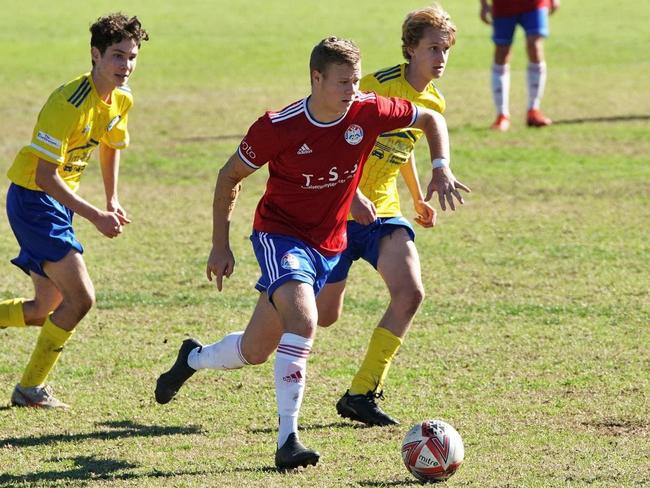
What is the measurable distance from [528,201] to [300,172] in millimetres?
7151

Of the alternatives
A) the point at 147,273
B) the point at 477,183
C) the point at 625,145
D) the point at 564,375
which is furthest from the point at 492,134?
the point at 564,375

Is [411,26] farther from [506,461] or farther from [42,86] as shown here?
[42,86]

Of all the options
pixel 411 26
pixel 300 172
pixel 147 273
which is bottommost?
pixel 147 273

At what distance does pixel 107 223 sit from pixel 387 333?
1.66m

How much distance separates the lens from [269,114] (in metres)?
6.58

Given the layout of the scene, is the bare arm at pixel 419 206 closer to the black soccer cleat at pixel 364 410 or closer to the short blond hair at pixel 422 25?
the short blond hair at pixel 422 25

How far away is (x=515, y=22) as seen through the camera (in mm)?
17359

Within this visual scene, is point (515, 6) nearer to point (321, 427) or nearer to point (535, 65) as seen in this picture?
point (535, 65)

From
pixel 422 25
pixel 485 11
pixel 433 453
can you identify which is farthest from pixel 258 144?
pixel 485 11

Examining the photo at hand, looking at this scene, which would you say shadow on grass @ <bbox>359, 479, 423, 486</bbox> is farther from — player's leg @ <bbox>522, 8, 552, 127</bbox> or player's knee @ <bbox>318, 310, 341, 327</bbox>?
player's leg @ <bbox>522, 8, 552, 127</bbox>

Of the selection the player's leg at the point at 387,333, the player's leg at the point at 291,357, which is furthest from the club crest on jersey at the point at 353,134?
the player's leg at the point at 387,333

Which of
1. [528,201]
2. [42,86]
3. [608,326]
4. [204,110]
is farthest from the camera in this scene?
[42,86]

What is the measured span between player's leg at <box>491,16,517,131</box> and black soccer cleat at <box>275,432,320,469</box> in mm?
11640

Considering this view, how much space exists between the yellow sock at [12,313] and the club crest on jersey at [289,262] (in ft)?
6.77
